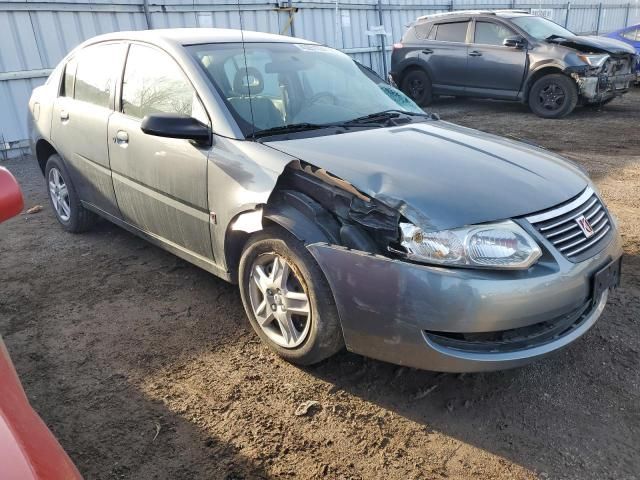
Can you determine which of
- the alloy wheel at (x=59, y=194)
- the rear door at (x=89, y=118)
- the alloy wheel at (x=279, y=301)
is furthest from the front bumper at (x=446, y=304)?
the alloy wheel at (x=59, y=194)

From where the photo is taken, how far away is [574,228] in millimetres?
2477

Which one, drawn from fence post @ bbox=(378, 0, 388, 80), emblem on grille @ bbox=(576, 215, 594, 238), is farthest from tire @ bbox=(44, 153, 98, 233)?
fence post @ bbox=(378, 0, 388, 80)

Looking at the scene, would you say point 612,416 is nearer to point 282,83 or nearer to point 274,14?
point 282,83

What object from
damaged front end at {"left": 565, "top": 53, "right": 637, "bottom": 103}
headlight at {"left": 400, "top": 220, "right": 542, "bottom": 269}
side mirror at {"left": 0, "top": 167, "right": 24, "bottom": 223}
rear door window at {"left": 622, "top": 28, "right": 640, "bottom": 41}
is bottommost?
damaged front end at {"left": 565, "top": 53, "right": 637, "bottom": 103}

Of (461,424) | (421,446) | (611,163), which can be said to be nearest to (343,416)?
(421,446)

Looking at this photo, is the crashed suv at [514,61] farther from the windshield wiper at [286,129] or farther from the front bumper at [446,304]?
the front bumper at [446,304]

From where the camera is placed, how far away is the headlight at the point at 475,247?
222 cm

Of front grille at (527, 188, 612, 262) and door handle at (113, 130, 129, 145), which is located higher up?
door handle at (113, 130, 129, 145)

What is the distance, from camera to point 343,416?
2.45m

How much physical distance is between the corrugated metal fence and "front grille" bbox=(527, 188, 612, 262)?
3882 millimetres

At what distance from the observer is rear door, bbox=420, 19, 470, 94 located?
33.5 ft

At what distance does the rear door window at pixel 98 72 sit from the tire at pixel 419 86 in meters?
7.83

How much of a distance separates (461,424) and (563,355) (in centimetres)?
82

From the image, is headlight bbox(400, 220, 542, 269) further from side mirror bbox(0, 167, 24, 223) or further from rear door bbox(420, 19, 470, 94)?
rear door bbox(420, 19, 470, 94)
